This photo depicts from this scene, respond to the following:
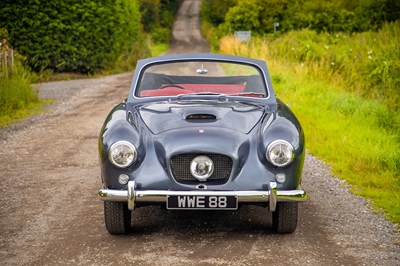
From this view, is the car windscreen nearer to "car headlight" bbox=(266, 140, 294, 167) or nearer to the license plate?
"car headlight" bbox=(266, 140, 294, 167)

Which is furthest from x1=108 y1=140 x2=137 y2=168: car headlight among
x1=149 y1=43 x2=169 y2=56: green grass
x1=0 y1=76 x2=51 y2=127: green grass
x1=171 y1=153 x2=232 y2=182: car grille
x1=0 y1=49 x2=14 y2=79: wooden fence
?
x1=149 y1=43 x2=169 y2=56: green grass

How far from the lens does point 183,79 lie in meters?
6.68

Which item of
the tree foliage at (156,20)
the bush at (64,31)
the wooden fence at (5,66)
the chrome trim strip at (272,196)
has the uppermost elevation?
the chrome trim strip at (272,196)

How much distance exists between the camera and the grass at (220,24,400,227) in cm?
721

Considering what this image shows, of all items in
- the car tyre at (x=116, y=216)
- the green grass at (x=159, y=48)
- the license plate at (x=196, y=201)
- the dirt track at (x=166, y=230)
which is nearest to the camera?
the dirt track at (x=166, y=230)

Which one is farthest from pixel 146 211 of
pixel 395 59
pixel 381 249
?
pixel 395 59

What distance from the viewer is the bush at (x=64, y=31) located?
19953mm

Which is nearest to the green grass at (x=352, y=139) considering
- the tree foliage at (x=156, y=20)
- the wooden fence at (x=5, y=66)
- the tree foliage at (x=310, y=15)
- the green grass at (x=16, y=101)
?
the green grass at (x=16, y=101)

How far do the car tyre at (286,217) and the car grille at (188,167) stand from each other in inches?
21.9

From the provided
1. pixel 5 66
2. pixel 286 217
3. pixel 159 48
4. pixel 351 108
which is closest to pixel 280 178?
pixel 286 217

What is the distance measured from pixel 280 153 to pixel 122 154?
3.98ft

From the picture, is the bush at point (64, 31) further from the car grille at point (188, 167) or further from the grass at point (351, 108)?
the car grille at point (188, 167)

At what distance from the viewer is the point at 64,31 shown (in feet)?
69.1

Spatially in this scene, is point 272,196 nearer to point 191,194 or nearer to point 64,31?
point 191,194
